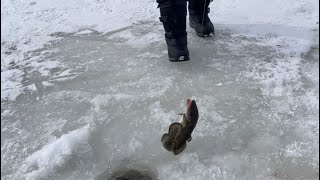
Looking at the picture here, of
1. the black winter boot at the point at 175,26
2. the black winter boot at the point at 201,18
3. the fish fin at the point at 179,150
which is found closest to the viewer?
the fish fin at the point at 179,150

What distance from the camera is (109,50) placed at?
10.4ft

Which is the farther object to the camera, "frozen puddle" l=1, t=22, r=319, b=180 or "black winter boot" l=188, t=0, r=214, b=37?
"black winter boot" l=188, t=0, r=214, b=37

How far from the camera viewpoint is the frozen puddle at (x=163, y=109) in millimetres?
2119

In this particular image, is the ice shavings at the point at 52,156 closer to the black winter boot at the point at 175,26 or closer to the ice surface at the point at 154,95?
the ice surface at the point at 154,95

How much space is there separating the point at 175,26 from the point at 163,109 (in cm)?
68

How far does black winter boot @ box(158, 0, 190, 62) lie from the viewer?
2785 millimetres

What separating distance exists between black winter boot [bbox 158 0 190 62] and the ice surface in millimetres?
85

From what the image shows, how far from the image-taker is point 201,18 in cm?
318

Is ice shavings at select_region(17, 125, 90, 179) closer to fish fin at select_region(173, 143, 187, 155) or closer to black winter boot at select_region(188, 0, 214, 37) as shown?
fish fin at select_region(173, 143, 187, 155)

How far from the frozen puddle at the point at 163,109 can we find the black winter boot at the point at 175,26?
0.09 meters

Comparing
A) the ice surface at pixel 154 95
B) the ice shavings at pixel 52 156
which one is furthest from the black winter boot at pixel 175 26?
the ice shavings at pixel 52 156

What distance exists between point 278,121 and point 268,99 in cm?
20

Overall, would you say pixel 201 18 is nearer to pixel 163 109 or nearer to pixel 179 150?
pixel 163 109

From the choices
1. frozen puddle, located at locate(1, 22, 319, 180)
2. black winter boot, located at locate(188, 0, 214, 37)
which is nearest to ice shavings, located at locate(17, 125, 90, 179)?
frozen puddle, located at locate(1, 22, 319, 180)
